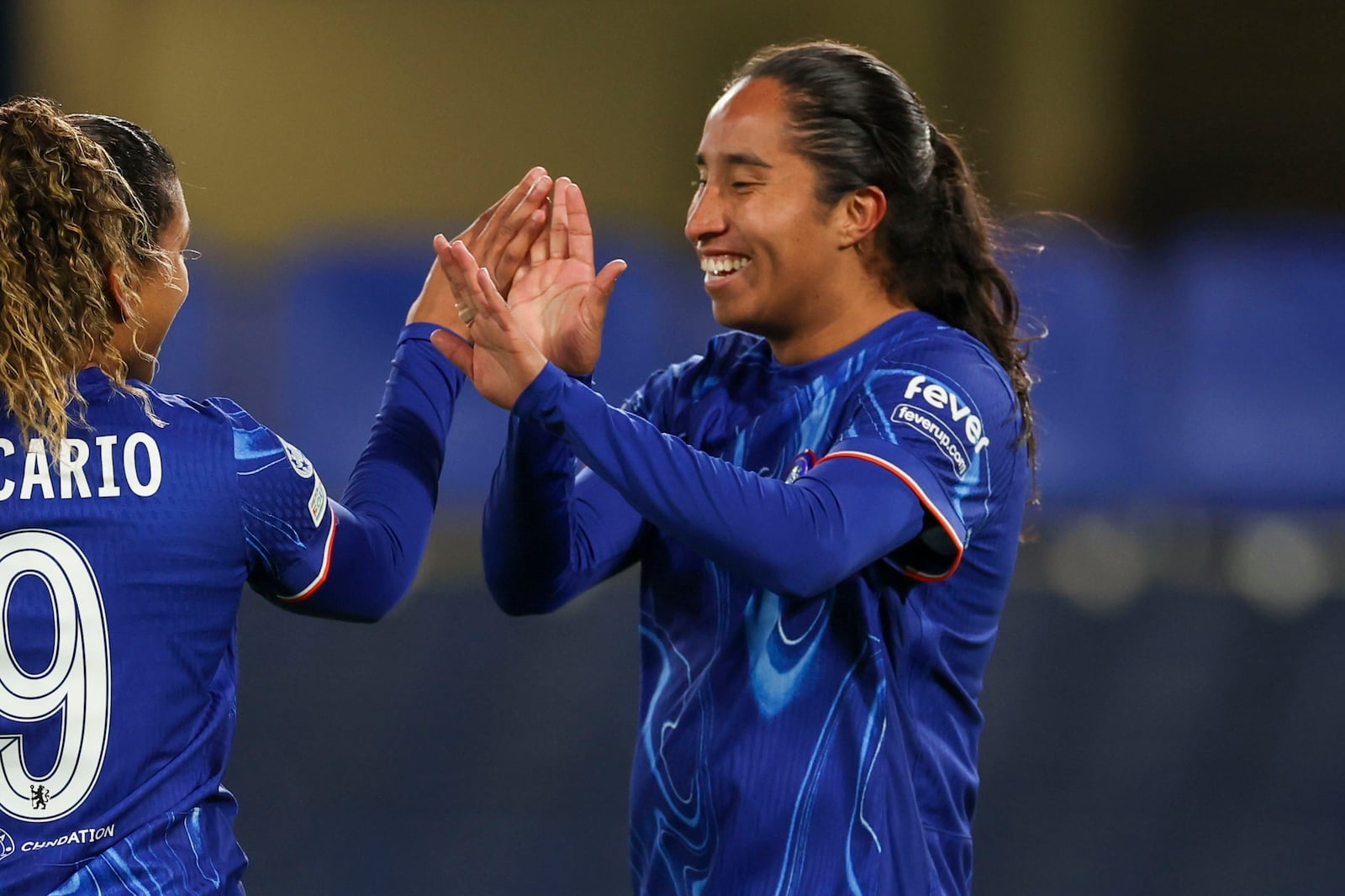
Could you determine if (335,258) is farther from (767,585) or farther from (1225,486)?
(767,585)

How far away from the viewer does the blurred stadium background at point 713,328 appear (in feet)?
13.0

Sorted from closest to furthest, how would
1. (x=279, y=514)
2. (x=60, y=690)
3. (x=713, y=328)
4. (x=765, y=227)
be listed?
(x=60, y=690) → (x=279, y=514) → (x=765, y=227) → (x=713, y=328)

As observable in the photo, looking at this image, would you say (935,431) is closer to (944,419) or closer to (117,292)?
(944,419)

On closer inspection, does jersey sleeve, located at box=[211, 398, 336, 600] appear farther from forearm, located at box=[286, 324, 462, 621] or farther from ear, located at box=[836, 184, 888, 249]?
ear, located at box=[836, 184, 888, 249]

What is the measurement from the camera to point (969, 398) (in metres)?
1.81

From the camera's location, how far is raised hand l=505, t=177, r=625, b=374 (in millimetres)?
1973

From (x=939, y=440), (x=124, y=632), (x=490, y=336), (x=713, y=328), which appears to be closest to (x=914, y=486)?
(x=939, y=440)

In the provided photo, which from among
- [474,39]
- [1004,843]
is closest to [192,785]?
[1004,843]

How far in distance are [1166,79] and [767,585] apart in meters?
7.79

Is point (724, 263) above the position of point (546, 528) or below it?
above

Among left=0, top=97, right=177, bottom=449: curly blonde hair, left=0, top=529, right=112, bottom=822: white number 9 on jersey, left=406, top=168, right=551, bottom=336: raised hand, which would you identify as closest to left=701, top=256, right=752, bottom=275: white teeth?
left=406, top=168, right=551, bottom=336: raised hand

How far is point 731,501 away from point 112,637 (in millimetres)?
624

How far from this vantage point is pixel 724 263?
6.60 feet

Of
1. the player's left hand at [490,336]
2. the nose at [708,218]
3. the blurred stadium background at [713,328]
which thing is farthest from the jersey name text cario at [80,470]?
the blurred stadium background at [713,328]
